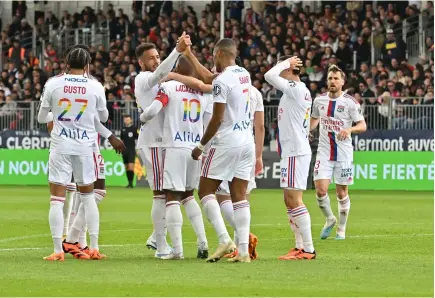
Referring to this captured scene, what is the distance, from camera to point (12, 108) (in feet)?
125

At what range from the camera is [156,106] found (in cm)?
1295

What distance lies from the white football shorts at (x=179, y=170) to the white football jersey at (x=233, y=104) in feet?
1.65

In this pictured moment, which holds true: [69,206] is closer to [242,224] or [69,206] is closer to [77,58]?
[77,58]

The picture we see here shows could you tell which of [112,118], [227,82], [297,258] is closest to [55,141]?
[227,82]

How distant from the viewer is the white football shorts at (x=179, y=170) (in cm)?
1304

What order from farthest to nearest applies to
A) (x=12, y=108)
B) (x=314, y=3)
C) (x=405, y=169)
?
(x=314, y=3) < (x=12, y=108) < (x=405, y=169)

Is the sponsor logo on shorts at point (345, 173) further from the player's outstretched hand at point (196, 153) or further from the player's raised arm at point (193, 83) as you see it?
the player's outstretched hand at point (196, 153)

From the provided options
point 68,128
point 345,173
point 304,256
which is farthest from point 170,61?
point 345,173

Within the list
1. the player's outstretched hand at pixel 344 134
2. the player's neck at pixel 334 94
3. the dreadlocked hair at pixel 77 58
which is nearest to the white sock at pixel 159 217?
the dreadlocked hair at pixel 77 58

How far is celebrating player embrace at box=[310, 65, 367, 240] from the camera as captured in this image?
17.4 m

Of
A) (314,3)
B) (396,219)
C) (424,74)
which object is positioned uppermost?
(314,3)

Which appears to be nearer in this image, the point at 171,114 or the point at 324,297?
the point at 324,297

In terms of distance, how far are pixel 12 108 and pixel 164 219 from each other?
2534 centimetres

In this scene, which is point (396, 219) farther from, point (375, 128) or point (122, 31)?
point (122, 31)
